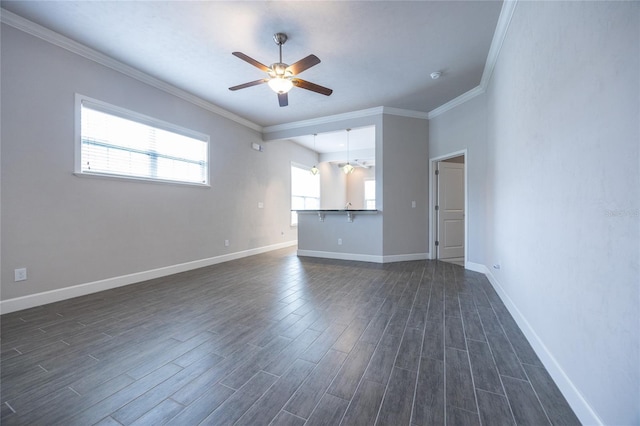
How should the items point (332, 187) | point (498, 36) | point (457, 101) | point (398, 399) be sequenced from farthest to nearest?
point (332, 187) → point (457, 101) → point (498, 36) → point (398, 399)

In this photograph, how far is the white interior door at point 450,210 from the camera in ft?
16.9

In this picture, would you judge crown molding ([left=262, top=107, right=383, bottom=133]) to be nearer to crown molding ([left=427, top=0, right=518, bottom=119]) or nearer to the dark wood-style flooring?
crown molding ([left=427, top=0, right=518, bottom=119])

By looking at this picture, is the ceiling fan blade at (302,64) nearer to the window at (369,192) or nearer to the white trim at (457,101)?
the white trim at (457,101)

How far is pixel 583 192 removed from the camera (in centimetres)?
129

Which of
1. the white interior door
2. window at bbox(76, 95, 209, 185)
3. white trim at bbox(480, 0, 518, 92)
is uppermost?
white trim at bbox(480, 0, 518, 92)

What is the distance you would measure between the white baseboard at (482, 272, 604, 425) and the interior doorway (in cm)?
274

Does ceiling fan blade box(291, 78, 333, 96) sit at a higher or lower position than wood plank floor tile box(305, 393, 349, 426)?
higher

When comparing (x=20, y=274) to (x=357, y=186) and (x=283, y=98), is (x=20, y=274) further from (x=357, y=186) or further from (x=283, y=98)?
(x=357, y=186)

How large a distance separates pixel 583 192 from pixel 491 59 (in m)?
2.77

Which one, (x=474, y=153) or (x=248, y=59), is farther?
(x=474, y=153)

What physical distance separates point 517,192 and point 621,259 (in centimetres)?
155

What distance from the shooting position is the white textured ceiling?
2.44 m

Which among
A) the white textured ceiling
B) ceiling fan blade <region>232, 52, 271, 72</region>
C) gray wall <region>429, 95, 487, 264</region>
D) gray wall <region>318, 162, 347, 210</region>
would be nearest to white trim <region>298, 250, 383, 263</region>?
gray wall <region>429, 95, 487, 264</region>

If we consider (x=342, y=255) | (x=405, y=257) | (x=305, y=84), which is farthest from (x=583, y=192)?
(x=342, y=255)
